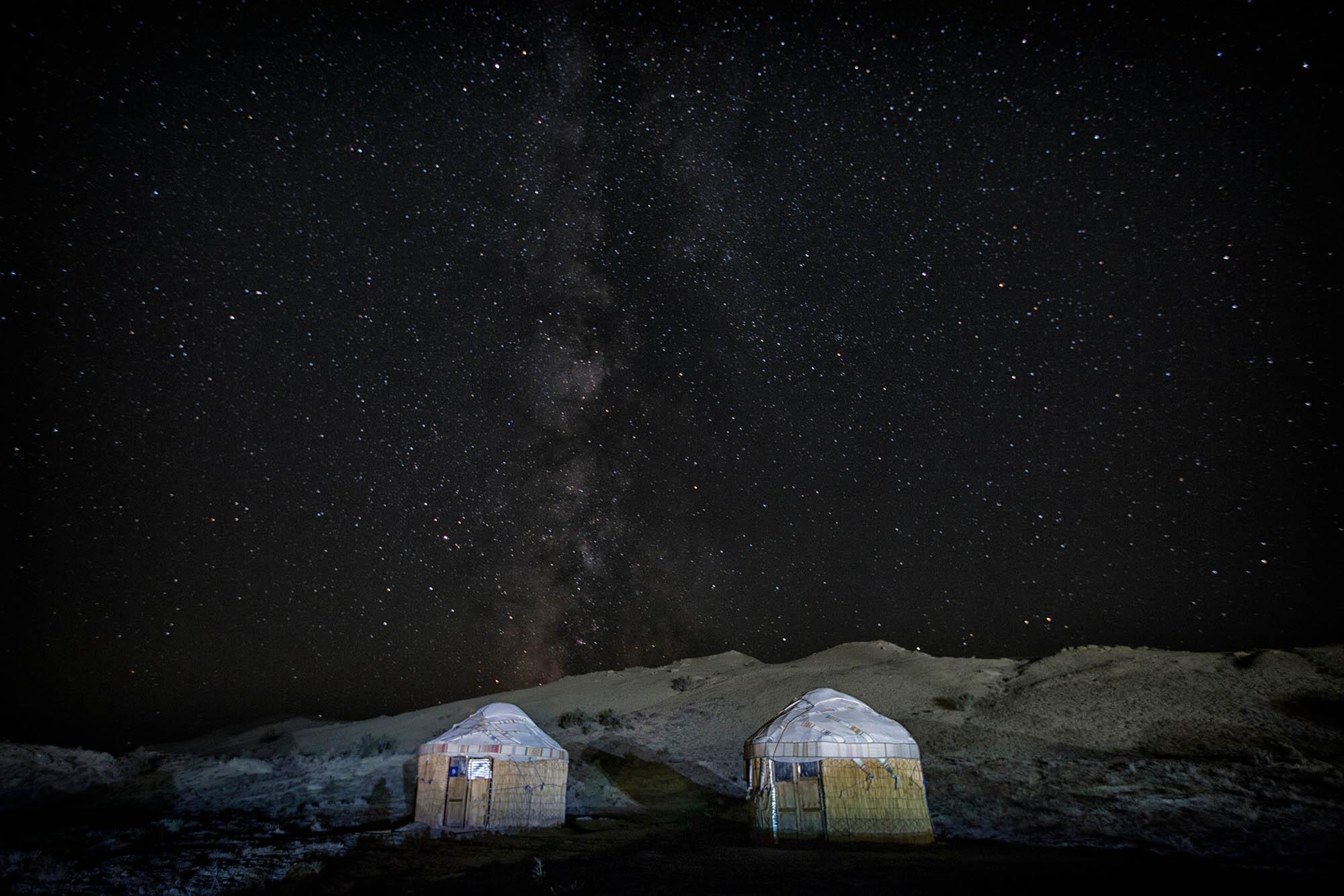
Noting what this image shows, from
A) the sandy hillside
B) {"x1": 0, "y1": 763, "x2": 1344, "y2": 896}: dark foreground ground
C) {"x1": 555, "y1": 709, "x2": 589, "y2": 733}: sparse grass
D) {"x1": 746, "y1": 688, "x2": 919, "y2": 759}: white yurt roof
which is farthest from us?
{"x1": 555, "y1": 709, "x2": 589, "y2": 733}: sparse grass

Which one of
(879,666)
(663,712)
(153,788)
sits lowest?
(153,788)

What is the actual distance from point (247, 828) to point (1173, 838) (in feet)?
58.8

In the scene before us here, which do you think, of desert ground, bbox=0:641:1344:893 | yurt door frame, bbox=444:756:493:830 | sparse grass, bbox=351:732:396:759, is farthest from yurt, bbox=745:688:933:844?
sparse grass, bbox=351:732:396:759

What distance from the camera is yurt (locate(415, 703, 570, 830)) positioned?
1286 cm

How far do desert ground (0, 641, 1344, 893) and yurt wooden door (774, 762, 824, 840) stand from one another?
2.87 feet

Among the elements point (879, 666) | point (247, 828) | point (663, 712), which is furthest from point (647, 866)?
point (879, 666)

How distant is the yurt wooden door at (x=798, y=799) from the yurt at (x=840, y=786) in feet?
0.04

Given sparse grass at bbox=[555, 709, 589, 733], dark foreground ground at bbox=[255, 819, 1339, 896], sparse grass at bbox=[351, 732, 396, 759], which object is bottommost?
sparse grass at bbox=[351, 732, 396, 759]

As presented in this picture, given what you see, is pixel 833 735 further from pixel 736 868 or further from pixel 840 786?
pixel 736 868

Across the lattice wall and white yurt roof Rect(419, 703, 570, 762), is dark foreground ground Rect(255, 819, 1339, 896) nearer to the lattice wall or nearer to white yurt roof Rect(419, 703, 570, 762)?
the lattice wall

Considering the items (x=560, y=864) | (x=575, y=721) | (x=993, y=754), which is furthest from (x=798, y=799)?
(x=575, y=721)

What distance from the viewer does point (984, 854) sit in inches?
387

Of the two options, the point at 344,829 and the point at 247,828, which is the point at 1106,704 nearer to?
the point at 344,829

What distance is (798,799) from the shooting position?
1117cm
